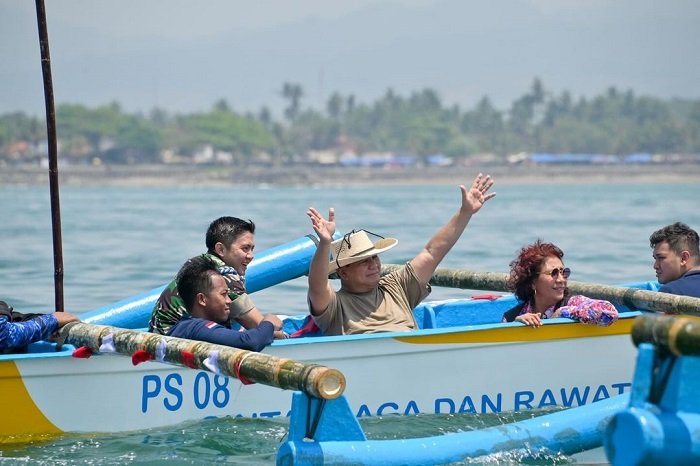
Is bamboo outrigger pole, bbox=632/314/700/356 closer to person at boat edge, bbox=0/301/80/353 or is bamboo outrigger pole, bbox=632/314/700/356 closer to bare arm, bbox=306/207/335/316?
bare arm, bbox=306/207/335/316

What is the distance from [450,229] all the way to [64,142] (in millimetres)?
181470

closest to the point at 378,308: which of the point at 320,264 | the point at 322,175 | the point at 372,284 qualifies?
the point at 372,284

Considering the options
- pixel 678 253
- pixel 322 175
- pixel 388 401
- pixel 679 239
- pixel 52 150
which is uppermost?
pixel 52 150

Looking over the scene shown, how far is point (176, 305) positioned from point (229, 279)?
400 millimetres

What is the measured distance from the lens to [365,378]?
28.3 ft

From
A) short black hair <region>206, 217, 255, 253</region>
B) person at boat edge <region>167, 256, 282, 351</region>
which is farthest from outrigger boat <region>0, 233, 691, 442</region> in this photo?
short black hair <region>206, 217, 255, 253</region>

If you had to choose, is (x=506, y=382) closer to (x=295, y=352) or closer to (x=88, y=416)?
(x=295, y=352)

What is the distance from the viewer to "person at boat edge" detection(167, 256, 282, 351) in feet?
25.6

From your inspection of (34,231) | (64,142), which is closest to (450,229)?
(34,231)

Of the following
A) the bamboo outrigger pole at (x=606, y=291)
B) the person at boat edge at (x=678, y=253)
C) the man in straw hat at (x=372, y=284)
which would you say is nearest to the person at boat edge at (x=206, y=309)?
the man in straw hat at (x=372, y=284)

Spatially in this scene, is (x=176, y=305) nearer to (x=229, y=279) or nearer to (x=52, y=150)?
(x=229, y=279)

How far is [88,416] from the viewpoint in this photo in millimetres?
8281

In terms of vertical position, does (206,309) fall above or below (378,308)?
above

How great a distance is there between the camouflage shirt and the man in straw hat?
1.63 feet
